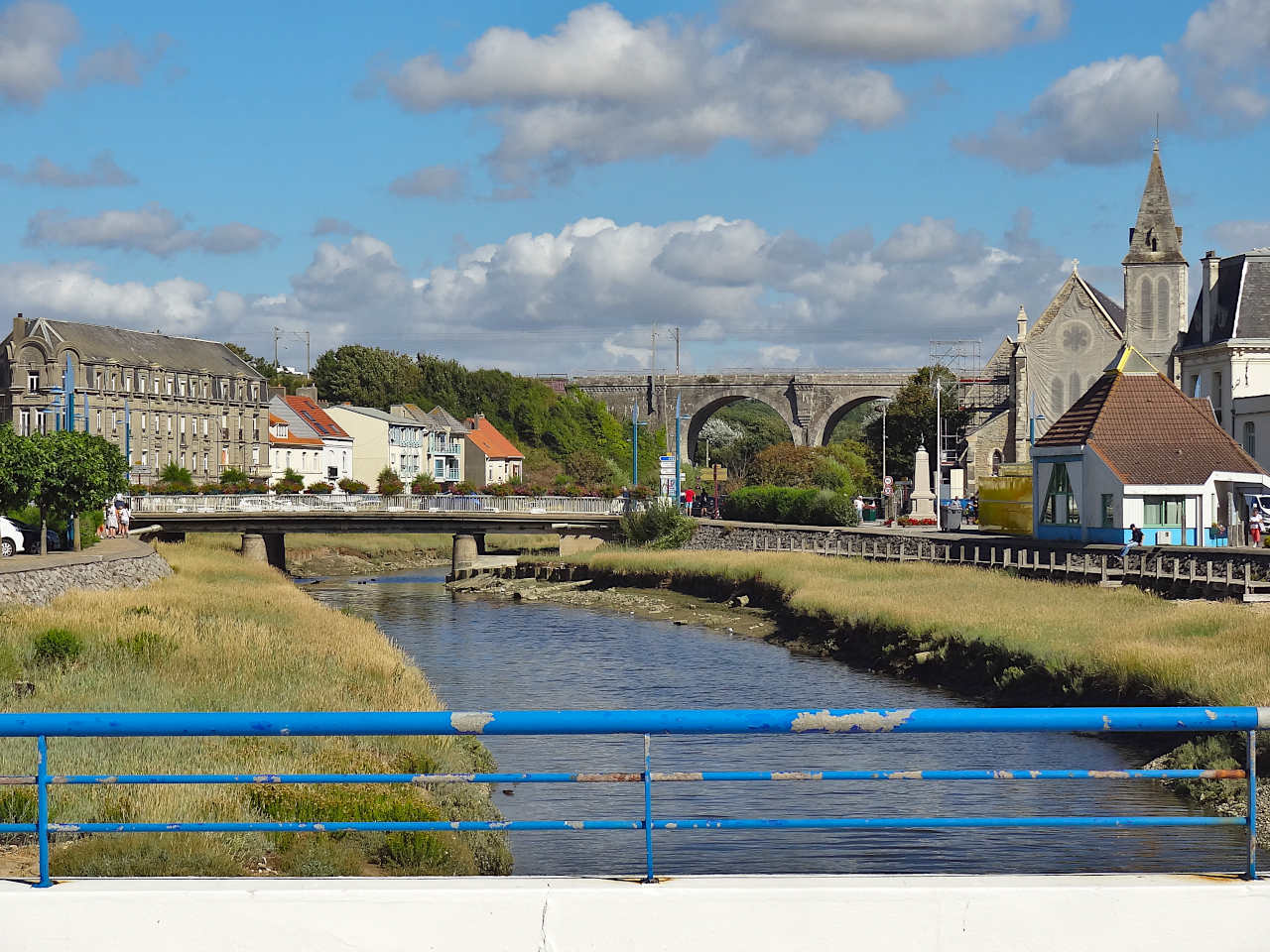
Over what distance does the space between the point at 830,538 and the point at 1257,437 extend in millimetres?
19664

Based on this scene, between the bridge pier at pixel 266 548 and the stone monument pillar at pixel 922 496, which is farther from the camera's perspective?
the stone monument pillar at pixel 922 496

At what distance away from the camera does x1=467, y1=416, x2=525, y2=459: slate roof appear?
129875 mm

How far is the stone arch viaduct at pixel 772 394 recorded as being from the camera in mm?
123062

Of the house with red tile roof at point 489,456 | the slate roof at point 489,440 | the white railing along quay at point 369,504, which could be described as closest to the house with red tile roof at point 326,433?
the house with red tile roof at point 489,456

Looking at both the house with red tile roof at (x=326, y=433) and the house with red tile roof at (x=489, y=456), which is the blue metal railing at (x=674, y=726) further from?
the house with red tile roof at (x=489, y=456)

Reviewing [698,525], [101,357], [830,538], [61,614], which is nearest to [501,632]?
[61,614]

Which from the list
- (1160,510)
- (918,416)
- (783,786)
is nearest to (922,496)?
(1160,510)

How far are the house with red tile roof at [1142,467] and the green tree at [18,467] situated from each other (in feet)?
110

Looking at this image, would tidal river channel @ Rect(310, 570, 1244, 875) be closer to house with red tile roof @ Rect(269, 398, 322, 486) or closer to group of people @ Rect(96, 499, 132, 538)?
group of people @ Rect(96, 499, 132, 538)

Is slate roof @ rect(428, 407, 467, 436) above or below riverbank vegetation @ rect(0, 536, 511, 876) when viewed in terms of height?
above

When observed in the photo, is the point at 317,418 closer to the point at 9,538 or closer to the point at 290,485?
the point at 290,485

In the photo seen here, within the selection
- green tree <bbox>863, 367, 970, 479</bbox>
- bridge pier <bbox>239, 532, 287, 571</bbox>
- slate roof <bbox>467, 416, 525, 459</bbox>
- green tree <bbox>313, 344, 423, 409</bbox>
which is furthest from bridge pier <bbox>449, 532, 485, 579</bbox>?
green tree <bbox>313, 344, 423, 409</bbox>

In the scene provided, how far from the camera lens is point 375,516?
71562 millimetres

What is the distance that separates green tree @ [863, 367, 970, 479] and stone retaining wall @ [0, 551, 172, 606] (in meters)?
66.0
